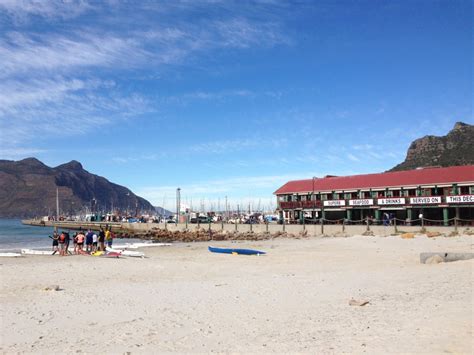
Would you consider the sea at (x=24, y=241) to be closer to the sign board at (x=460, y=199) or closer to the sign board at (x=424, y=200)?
the sign board at (x=424, y=200)

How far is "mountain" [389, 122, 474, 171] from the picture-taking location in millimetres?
88625

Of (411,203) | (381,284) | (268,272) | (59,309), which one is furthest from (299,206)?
(59,309)

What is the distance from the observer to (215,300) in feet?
41.7

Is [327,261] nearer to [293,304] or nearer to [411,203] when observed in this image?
[293,304]

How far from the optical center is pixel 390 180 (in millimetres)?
52312

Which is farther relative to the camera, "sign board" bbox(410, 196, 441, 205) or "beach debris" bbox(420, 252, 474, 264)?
"sign board" bbox(410, 196, 441, 205)

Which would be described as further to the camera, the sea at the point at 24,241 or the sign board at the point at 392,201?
the sign board at the point at 392,201

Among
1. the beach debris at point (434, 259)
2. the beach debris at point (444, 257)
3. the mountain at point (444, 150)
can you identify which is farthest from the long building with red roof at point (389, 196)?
the mountain at point (444, 150)

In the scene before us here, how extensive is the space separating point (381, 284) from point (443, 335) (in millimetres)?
6897

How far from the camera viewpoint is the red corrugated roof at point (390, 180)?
46531 mm

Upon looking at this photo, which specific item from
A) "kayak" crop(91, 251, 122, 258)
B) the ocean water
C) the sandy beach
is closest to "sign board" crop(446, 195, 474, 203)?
the sandy beach

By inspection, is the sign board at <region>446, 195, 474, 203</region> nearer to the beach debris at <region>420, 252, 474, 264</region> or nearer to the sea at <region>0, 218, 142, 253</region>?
the beach debris at <region>420, 252, 474, 264</region>

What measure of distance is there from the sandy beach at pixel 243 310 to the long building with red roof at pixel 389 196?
2831cm

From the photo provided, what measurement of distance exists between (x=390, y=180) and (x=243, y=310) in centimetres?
4483
